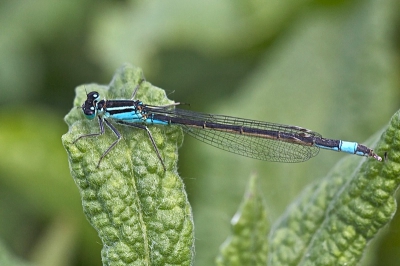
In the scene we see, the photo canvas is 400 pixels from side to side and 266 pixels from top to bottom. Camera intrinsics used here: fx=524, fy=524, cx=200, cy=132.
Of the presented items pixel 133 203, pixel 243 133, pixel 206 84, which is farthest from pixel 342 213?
pixel 206 84

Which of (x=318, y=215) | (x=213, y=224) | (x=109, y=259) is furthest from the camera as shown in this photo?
(x=213, y=224)

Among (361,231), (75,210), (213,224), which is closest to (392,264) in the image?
(213,224)

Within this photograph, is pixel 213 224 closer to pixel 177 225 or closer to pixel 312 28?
pixel 177 225

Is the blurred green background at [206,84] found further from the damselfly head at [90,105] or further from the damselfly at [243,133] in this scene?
the damselfly head at [90,105]

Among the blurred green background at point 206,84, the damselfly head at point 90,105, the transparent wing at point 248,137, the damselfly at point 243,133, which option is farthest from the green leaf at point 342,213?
the damselfly head at point 90,105

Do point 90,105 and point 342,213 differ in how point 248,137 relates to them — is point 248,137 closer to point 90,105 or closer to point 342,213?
point 90,105

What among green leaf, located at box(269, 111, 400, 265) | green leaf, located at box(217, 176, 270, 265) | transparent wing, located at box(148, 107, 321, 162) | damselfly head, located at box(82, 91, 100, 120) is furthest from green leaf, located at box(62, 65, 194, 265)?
transparent wing, located at box(148, 107, 321, 162)

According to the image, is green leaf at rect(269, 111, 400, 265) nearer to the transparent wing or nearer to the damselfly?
the damselfly
